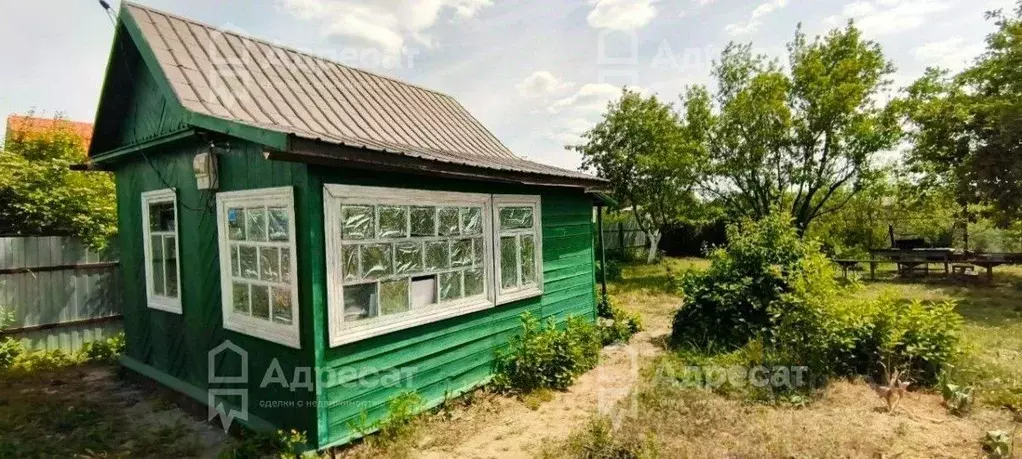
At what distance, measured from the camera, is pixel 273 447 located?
404cm

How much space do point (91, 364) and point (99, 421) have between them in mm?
2871

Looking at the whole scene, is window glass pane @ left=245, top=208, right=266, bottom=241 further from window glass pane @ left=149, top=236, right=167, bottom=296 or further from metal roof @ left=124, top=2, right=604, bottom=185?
window glass pane @ left=149, top=236, right=167, bottom=296

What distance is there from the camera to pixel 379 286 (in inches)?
179

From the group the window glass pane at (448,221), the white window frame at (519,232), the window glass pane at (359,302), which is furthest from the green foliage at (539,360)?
the window glass pane at (359,302)

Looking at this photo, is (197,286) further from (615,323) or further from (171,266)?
(615,323)

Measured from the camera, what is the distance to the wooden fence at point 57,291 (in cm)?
679

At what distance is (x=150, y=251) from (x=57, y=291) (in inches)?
103

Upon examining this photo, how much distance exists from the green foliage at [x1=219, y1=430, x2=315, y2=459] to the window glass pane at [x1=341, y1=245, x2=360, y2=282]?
1.35 meters

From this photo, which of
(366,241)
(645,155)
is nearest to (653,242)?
(645,155)

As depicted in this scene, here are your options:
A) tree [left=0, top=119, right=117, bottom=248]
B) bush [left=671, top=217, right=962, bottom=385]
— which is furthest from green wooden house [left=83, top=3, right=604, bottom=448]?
bush [left=671, top=217, right=962, bottom=385]

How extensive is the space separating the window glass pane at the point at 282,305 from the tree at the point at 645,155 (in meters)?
12.9

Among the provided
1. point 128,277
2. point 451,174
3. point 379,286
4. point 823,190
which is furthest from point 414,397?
point 823,190

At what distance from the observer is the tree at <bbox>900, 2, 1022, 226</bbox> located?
36.7ft

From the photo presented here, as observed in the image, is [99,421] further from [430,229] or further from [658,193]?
[658,193]
